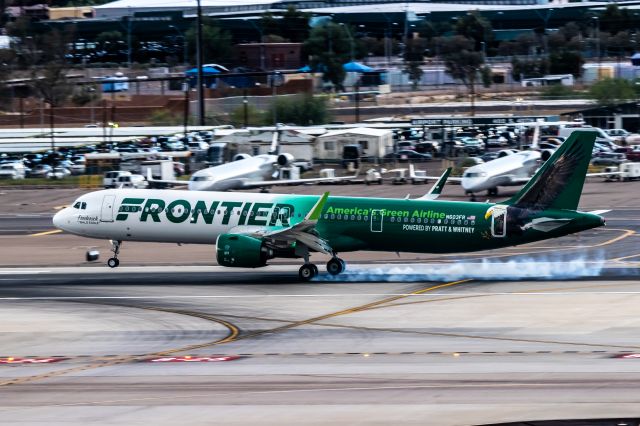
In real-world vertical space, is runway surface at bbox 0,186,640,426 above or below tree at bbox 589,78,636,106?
Result: below

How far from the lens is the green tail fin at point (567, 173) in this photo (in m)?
47.9

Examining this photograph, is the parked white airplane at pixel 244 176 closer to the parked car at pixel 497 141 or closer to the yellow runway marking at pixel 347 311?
the parked car at pixel 497 141

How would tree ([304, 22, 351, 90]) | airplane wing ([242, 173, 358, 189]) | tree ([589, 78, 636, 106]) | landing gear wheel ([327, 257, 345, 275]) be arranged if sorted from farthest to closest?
tree ([304, 22, 351, 90]), tree ([589, 78, 636, 106]), airplane wing ([242, 173, 358, 189]), landing gear wheel ([327, 257, 345, 275])

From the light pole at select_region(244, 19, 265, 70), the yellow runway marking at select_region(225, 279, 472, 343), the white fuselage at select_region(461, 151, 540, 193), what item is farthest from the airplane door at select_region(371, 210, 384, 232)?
the light pole at select_region(244, 19, 265, 70)

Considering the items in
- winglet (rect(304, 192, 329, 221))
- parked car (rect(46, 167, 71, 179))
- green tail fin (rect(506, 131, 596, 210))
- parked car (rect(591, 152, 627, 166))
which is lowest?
parked car (rect(46, 167, 71, 179))

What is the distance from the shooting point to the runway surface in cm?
2723

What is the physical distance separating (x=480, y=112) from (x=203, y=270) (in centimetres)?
9184

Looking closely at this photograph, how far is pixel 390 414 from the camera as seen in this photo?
2627cm

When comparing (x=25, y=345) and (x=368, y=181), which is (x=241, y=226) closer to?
(x=25, y=345)

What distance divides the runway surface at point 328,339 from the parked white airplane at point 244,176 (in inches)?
978

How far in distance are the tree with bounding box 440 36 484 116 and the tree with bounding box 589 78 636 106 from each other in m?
25.7

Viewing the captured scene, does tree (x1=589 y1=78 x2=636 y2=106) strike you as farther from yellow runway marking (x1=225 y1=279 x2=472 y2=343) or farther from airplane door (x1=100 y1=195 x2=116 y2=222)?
airplane door (x1=100 y1=195 x2=116 y2=222)

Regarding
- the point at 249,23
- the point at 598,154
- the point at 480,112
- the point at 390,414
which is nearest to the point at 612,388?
the point at 390,414

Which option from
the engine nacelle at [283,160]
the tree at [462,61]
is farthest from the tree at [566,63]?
the engine nacelle at [283,160]
